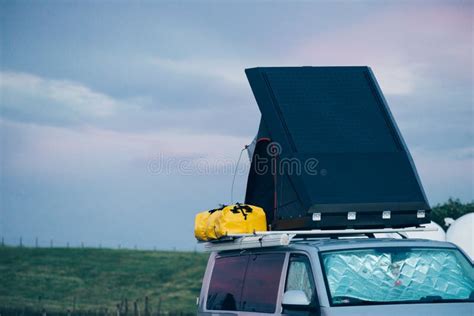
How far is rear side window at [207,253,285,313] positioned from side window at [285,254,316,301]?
0.18 metres

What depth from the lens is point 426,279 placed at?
1039 centimetres

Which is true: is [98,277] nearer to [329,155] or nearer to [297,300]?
[329,155]

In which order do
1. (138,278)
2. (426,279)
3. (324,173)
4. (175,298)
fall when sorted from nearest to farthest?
(426,279) < (324,173) < (175,298) < (138,278)

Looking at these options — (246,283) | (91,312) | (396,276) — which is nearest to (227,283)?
(246,283)

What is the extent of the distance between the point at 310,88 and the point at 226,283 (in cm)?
283

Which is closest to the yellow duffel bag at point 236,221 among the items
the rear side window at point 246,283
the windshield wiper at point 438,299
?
the rear side window at point 246,283

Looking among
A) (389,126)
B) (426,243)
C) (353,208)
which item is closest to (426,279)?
(426,243)

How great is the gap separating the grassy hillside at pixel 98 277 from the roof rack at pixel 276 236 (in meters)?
49.3

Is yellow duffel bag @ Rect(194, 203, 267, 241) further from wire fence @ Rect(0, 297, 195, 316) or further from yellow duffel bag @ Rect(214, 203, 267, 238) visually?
wire fence @ Rect(0, 297, 195, 316)

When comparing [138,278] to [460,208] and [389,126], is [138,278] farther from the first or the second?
[389,126]

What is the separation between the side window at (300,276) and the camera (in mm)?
10272

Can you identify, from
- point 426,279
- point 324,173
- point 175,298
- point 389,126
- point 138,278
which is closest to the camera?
point 426,279

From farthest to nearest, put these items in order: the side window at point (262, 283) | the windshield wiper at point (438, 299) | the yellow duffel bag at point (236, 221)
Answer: the yellow duffel bag at point (236, 221)
the side window at point (262, 283)
the windshield wiper at point (438, 299)

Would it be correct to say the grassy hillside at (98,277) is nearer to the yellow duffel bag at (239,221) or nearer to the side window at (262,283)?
the yellow duffel bag at (239,221)
